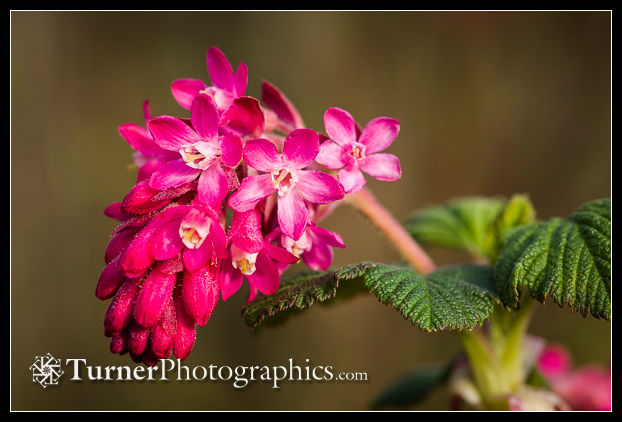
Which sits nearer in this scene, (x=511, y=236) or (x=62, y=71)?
(x=511, y=236)

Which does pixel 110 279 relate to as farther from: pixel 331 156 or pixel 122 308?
pixel 331 156

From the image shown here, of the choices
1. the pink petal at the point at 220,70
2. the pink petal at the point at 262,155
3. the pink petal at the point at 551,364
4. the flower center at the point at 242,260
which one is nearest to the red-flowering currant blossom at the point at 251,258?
the flower center at the point at 242,260

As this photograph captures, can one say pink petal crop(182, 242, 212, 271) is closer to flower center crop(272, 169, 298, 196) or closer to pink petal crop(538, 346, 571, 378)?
flower center crop(272, 169, 298, 196)

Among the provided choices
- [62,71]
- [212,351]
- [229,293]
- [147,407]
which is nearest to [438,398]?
[212,351]

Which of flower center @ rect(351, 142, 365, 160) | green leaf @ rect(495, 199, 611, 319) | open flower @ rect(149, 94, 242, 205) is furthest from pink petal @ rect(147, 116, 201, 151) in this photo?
green leaf @ rect(495, 199, 611, 319)

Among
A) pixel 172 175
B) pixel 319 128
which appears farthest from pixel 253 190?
pixel 319 128

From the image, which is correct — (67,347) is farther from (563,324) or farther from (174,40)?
(563,324)
